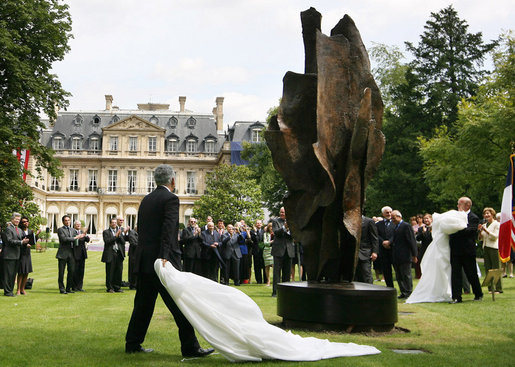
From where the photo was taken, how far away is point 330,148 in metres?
7.85

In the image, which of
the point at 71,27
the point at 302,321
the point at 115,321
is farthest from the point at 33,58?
the point at 302,321

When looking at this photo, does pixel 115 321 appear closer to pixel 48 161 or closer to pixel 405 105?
pixel 48 161

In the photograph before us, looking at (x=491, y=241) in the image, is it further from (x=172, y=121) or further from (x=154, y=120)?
(x=154, y=120)

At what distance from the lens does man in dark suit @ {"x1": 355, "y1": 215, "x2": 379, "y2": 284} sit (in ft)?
40.7

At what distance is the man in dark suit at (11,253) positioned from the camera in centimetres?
1316

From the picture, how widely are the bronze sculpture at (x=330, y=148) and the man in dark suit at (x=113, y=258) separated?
810 cm

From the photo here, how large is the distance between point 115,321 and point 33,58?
19.2 metres

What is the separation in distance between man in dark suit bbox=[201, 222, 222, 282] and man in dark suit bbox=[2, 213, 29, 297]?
5273 mm

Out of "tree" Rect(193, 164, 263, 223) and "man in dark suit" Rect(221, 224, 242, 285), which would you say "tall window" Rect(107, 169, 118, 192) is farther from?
"man in dark suit" Rect(221, 224, 242, 285)

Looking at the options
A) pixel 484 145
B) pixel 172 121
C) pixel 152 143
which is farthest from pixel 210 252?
pixel 172 121

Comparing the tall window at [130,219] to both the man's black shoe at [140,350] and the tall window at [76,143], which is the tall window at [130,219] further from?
the man's black shoe at [140,350]

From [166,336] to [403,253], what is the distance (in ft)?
23.4

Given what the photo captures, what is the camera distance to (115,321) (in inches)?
344

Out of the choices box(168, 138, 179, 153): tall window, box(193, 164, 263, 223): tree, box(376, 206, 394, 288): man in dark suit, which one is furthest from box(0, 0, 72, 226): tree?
box(168, 138, 179, 153): tall window
